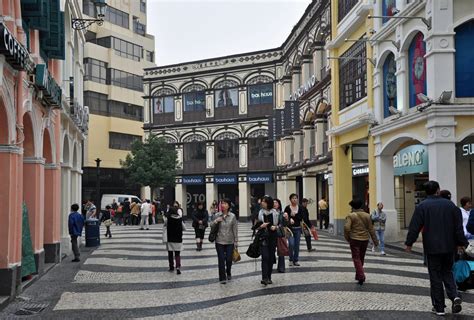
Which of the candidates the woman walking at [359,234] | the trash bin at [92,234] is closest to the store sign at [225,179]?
the trash bin at [92,234]

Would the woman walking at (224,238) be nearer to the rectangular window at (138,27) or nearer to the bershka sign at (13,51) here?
the bershka sign at (13,51)

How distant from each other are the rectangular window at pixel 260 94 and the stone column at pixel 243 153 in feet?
9.90

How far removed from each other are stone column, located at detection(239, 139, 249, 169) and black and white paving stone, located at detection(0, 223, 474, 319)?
27916 millimetres

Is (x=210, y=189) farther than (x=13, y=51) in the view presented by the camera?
Yes

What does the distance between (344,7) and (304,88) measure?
907 cm

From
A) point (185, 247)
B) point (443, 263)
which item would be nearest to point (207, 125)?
point (185, 247)

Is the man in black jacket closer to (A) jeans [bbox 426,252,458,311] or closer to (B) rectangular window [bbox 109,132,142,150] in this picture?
(A) jeans [bbox 426,252,458,311]

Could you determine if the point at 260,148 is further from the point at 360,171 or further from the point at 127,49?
the point at 127,49

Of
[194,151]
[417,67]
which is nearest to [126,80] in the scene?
[194,151]

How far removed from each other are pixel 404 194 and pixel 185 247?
456 inches

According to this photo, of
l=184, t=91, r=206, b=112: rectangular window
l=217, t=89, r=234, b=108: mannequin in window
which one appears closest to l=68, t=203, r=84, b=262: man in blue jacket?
l=217, t=89, r=234, b=108: mannequin in window

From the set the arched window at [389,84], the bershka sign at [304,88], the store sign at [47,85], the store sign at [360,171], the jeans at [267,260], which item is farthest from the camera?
the bershka sign at [304,88]

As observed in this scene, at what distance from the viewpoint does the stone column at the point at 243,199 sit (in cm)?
4412

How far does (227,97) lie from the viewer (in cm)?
4531
